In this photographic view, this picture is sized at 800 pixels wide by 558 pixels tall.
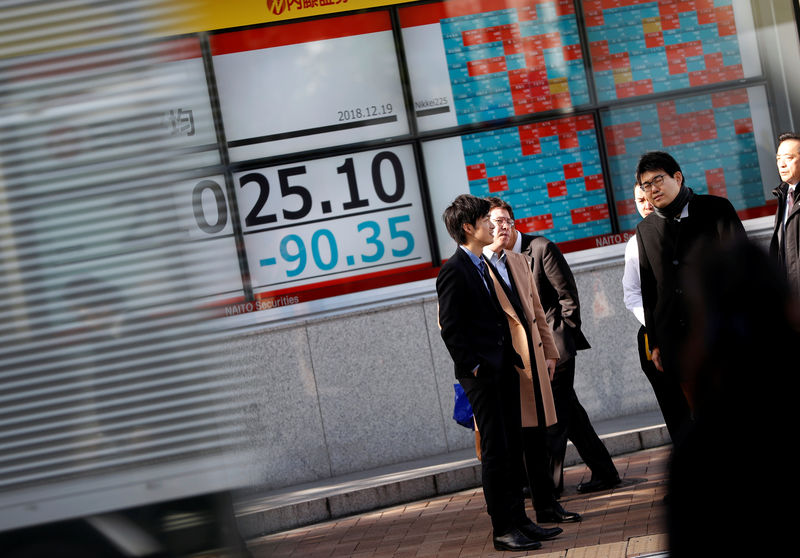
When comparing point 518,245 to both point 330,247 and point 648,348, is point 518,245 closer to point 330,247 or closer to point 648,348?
point 648,348

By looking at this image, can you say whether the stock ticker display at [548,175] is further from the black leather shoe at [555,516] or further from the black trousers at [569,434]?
the black leather shoe at [555,516]

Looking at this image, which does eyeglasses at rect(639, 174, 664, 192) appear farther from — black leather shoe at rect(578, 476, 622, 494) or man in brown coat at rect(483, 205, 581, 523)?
black leather shoe at rect(578, 476, 622, 494)

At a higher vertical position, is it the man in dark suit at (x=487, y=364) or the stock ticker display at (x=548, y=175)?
the stock ticker display at (x=548, y=175)

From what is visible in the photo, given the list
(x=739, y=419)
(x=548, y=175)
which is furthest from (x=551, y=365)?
(x=739, y=419)

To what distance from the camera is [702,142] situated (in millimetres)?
10367

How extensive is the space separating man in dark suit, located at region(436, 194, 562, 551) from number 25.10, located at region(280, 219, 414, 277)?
3433 millimetres

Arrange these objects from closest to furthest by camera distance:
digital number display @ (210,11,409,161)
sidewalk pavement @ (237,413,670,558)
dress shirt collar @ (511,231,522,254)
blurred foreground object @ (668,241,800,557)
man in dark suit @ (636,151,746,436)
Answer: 1. blurred foreground object @ (668,241,800,557)
2. man in dark suit @ (636,151,746,436)
3. sidewalk pavement @ (237,413,670,558)
4. dress shirt collar @ (511,231,522,254)
5. digital number display @ (210,11,409,161)

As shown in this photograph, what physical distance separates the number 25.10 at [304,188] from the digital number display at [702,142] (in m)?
2.02

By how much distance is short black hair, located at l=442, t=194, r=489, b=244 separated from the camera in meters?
6.44

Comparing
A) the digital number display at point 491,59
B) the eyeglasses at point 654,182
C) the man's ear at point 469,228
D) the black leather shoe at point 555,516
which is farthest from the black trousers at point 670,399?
the digital number display at point 491,59

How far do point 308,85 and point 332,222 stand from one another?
1240 mm

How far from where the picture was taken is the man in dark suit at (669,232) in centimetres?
581

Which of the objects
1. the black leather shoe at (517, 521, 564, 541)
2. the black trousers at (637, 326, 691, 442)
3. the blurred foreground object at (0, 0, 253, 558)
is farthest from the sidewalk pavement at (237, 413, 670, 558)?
the blurred foreground object at (0, 0, 253, 558)

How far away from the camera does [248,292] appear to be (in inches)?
382
